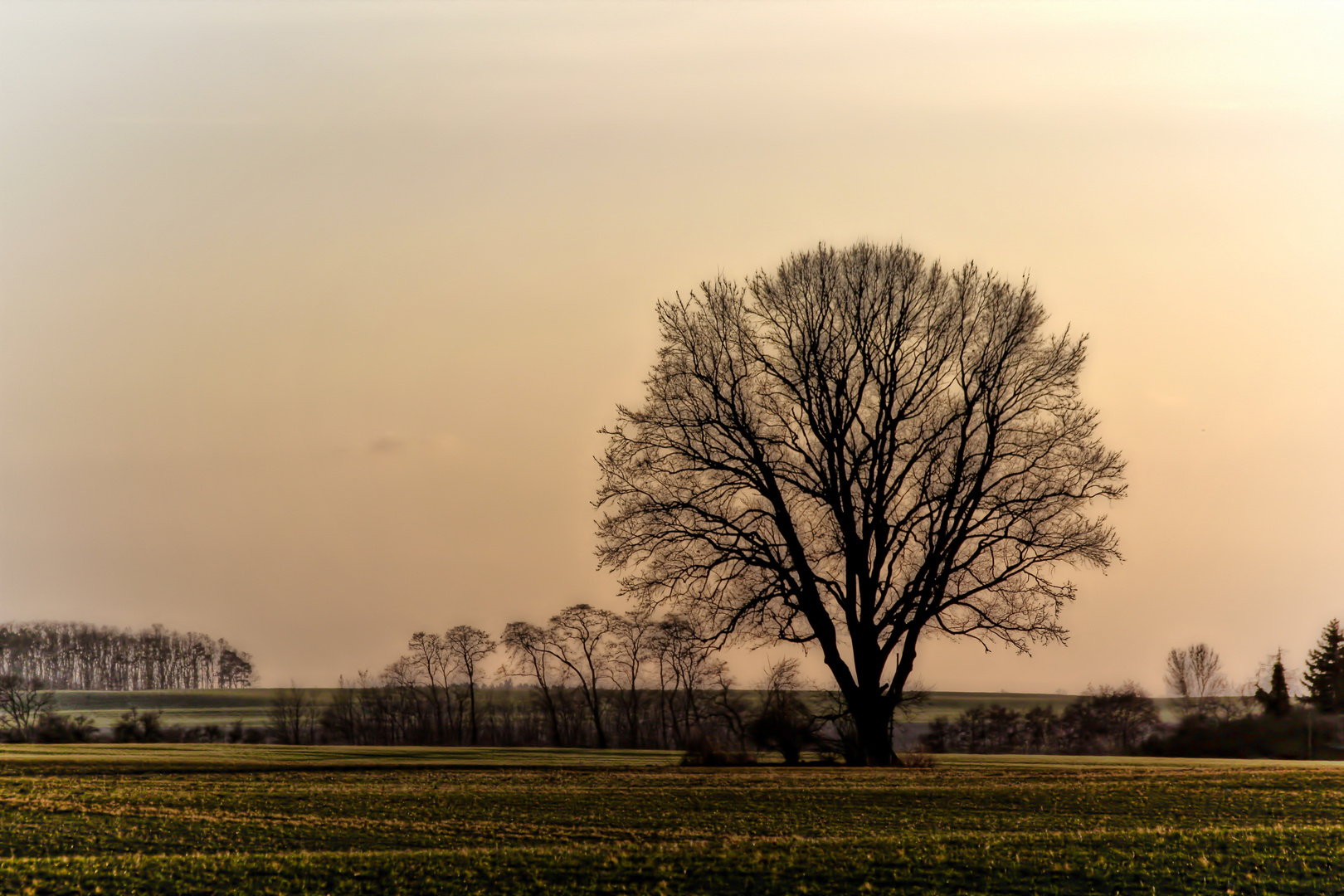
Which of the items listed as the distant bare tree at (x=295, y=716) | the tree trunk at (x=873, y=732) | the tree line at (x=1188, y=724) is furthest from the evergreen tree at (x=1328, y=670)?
the distant bare tree at (x=295, y=716)

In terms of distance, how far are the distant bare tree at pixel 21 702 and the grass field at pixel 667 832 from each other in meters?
37.9

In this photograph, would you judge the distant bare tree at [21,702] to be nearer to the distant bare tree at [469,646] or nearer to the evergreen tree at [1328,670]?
the distant bare tree at [469,646]

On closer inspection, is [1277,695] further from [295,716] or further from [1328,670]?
[295,716]

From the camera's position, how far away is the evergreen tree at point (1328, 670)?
2343 inches

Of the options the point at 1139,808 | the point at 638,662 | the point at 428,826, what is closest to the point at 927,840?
the point at 1139,808

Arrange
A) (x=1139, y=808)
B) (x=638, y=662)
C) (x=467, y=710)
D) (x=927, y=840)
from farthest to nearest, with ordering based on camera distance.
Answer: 1. (x=467, y=710)
2. (x=638, y=662)
3. (x=1139, y=808)
4. (x=927, y=840)

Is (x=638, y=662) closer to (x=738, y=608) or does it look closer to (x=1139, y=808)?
(x=738, y=608)

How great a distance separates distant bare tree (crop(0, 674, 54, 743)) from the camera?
184ft

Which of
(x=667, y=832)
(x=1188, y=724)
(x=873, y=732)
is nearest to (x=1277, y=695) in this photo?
(x=1188, y=724)

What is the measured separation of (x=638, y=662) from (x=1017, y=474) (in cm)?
3518

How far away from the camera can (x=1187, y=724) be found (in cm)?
4450

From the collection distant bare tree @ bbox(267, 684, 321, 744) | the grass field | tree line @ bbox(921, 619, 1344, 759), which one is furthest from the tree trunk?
distant bare tree @ bbox(267, 684, 321, 744)

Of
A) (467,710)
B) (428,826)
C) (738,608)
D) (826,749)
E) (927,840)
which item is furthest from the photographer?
(467,710)

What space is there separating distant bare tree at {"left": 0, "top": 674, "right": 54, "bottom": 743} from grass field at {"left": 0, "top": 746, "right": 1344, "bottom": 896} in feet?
124
